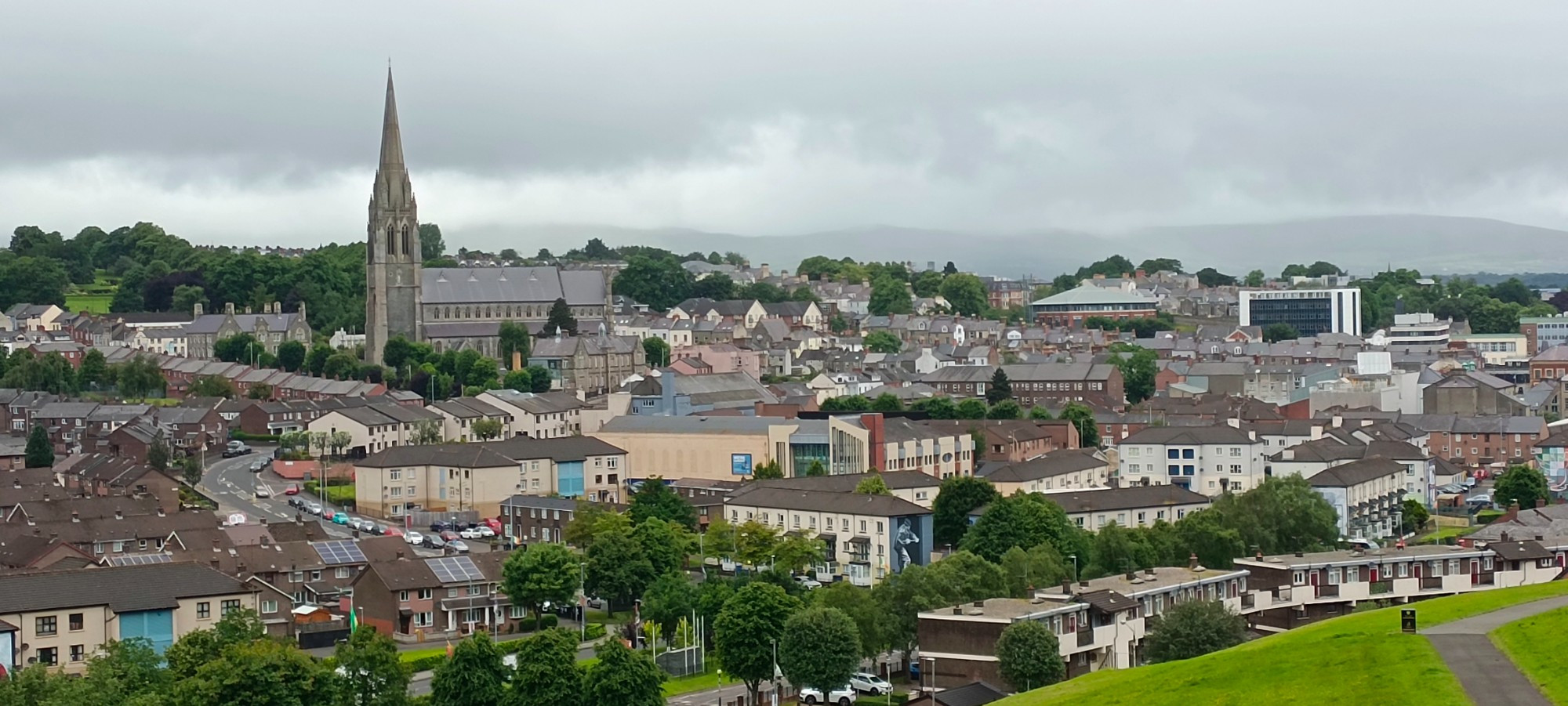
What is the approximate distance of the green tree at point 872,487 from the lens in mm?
50000

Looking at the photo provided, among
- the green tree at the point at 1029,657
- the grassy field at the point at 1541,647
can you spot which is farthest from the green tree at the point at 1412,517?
the grassy field at the point at 1541,647

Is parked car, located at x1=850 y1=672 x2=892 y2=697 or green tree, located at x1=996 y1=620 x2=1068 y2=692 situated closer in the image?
green tree, located at x1=996 y1=620 x2=1068 y2=692

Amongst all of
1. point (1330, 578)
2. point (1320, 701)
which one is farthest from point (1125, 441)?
point (1320, 701)

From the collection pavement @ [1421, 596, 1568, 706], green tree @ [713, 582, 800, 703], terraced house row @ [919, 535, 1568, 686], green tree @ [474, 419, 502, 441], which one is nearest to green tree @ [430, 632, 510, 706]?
green tree @ [713, 582, 800, 703]

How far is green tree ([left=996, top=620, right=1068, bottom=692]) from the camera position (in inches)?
1272

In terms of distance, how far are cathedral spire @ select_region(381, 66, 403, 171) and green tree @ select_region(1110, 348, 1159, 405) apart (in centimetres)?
3605

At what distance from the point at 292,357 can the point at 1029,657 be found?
64.4m

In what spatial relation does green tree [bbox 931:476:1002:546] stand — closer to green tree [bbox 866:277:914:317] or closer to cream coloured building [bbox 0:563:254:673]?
cream coloured building [bbox 0:563:254:673]

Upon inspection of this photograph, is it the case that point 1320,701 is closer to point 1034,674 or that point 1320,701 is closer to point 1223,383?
point 1034,674

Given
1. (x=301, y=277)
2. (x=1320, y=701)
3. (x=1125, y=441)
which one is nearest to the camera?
(x=1320, y=701)

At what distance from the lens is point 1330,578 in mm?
39219

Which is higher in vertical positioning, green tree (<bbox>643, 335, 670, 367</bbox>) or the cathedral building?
the cathedral building

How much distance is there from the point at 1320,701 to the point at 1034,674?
1070 cm

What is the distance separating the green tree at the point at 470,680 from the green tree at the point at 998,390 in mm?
50215
